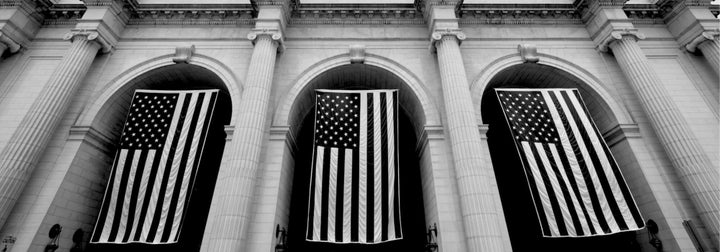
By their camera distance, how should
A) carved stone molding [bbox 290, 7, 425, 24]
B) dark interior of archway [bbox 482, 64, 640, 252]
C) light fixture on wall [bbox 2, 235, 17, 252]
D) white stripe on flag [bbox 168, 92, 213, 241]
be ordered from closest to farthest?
light fixture on wall [bbox 2, 235, 17, 252] → white stripe on flag [bbox 168, 92, 213, 241] → dark interior of archway [bbox 482, 64, 640, 252] → carved stone molding [bbox 290, 7, 425, 24]

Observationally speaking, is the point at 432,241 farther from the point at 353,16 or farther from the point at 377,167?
the point at 353,16

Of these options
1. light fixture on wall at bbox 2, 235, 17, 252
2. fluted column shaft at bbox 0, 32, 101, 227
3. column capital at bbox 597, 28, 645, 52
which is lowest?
light fixture on wall at bbox 2, 235, 17, 252

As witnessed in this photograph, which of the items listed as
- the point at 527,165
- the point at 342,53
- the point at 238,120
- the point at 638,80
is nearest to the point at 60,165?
the point at 238,120

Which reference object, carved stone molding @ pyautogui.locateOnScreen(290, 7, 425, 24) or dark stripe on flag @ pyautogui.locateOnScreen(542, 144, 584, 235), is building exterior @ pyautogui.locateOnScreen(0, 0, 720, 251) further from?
dark stripe on flag @ pyautogui.locateOnScreen(542, 144, 584, 235)

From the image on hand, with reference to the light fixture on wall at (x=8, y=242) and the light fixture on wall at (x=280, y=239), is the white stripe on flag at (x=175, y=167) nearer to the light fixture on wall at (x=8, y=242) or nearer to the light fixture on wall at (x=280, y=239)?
the light fixture on wall at (x=280, y=239)

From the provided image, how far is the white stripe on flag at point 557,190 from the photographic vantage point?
9.81 metres

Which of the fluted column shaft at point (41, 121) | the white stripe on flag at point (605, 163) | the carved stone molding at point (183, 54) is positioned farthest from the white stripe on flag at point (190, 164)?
the white stripe on flag at point (605, 163)

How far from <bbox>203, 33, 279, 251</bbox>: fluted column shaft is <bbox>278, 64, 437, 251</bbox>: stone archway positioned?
5.22 feet

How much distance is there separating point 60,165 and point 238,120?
6.39m

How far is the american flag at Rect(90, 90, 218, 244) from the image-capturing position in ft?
32.8

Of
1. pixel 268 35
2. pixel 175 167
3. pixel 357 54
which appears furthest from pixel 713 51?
pixel 175 167

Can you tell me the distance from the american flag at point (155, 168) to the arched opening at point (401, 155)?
3546mm

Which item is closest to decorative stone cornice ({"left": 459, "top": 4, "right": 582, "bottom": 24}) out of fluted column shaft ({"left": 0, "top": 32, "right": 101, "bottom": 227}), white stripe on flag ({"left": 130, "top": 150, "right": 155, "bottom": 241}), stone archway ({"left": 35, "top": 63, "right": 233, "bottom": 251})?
stone archway ({"left": 35, "top": 63, "right": 233, "bottom": 251})

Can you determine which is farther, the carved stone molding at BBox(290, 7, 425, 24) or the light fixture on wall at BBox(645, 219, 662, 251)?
→ the carved stone molding at BBox(290, 7, 425, 24)
